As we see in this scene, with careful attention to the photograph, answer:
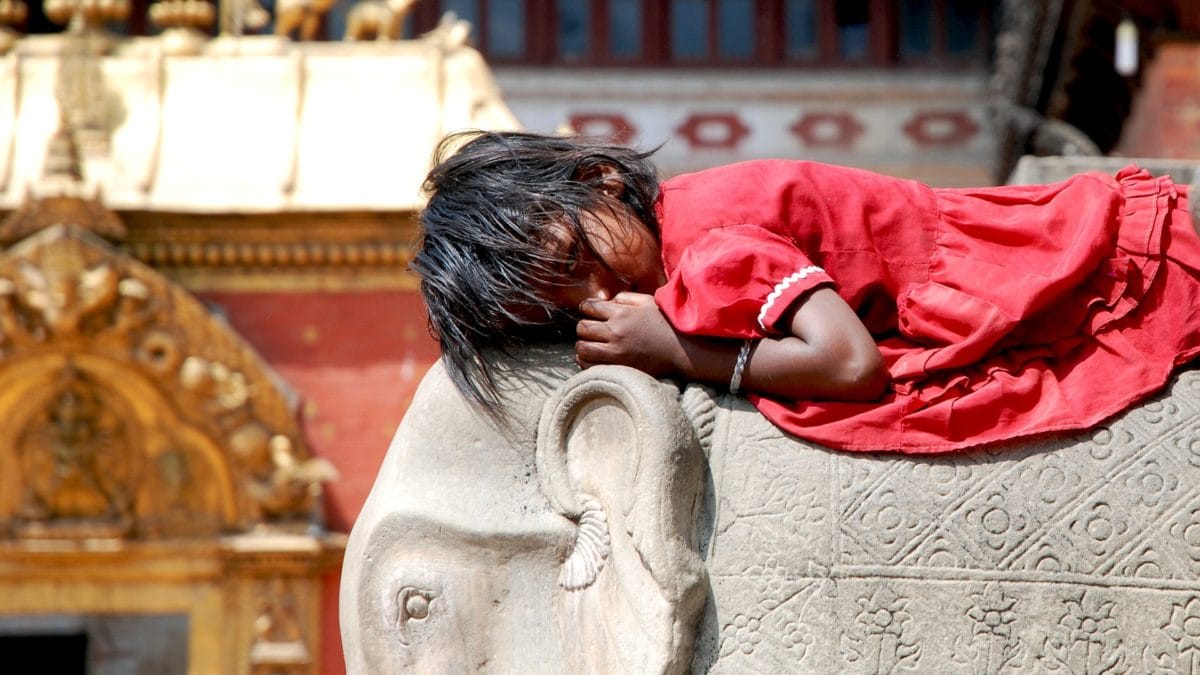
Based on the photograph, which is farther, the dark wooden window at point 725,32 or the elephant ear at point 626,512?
the dark wooden window at point 725,32

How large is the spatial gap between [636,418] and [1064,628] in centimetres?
57

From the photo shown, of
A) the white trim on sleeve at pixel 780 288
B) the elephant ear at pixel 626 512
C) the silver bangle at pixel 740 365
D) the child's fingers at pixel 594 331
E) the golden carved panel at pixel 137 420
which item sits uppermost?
the white trim on sleeve at pixel 780 288

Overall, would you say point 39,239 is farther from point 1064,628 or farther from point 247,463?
point 1064,628

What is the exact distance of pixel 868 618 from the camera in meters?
2.47

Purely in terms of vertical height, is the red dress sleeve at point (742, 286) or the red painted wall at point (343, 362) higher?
the red dress sleeve at point (742, 286)

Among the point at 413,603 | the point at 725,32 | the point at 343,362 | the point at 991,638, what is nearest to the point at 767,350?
the point at 991,638

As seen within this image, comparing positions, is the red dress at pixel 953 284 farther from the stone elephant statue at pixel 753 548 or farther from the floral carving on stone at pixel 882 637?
the floral carving on stone at pixel 882 637

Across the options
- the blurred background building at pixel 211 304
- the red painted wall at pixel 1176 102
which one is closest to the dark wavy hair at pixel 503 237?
the blurred background building at pixel 211 304

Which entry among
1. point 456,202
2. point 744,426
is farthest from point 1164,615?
point 456,202

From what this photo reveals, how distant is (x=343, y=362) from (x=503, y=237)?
507 centimetres

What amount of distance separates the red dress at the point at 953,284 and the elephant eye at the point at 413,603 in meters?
0.46

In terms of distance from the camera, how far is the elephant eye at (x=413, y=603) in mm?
2541

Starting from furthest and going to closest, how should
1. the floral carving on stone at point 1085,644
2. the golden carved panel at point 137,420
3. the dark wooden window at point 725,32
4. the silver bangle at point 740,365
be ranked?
the dark wooden window at point 725,32 < the golden carved panel at point 137,420 < the silver bangle at point 740,365 < the floral carving on stone at point 1085,644

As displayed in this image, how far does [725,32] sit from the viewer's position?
1305 centimetres
